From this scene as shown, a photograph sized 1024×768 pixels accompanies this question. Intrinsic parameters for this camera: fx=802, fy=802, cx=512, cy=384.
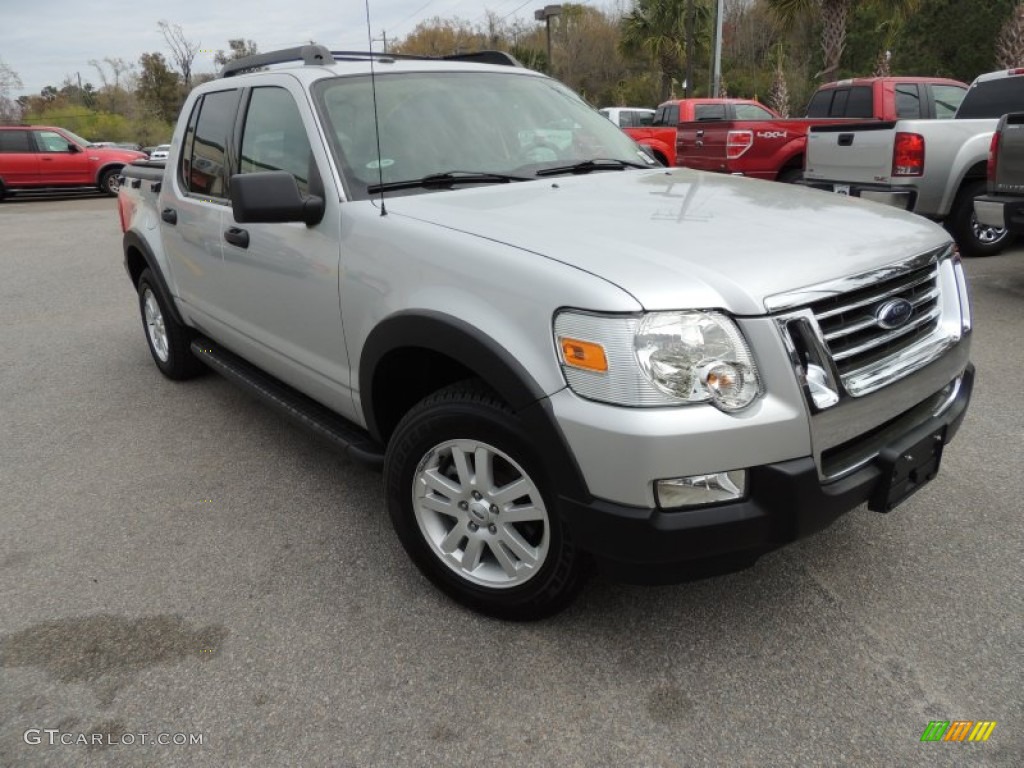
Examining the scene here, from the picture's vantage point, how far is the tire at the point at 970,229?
7.84 metres

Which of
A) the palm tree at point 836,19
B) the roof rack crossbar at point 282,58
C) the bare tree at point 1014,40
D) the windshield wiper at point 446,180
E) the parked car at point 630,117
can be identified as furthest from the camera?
the palm tree at point 836,19

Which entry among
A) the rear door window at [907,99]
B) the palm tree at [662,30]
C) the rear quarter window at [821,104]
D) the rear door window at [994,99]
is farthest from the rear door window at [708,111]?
the palm tree at [662,30]

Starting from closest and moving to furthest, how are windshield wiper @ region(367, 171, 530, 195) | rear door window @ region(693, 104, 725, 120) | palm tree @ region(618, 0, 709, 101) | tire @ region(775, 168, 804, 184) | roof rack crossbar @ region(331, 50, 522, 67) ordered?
windshield wiper @ region(367, 171, 530, 195) < roof rack crossbar @ region(331, 50, 522, 67) < tire @ region(775, 168, 804, 184) < rear door window @ region(693, 104, 725, 120) < palm tree @ region(618, 0, 709, 101)

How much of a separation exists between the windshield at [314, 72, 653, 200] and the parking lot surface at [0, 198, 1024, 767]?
1.48 metres

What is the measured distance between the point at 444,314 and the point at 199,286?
232 centimetres

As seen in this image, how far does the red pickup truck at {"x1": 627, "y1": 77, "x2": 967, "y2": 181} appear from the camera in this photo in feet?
32.1

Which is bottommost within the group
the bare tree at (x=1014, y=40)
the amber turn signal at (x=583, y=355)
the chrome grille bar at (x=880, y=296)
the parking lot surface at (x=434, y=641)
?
the parking lot surface at (x=434, y=641)

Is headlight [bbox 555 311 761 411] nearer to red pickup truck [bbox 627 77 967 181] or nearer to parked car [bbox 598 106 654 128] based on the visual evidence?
red pickup truck [bbox 627 77 967 181]

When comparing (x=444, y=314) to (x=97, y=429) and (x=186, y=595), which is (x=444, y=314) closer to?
(x=186, y=595)

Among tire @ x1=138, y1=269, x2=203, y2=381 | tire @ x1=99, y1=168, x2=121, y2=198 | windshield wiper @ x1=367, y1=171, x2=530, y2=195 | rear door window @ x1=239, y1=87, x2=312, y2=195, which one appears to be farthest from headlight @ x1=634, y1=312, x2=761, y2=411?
A: tire @ x1=99, y1=168, x2=121, y2=198

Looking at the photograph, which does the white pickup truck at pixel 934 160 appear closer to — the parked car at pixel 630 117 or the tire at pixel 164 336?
the tire at pixel 164 336

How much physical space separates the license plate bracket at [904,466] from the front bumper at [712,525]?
14 cm

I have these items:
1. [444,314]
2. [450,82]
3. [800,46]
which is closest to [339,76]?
[450,82]

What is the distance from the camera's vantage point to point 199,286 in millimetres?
4227
